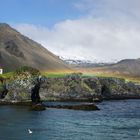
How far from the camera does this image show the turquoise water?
310 feet

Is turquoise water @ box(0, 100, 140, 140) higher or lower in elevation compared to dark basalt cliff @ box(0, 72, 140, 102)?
lower

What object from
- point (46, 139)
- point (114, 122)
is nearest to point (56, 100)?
point (114, 122)

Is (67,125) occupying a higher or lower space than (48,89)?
lower

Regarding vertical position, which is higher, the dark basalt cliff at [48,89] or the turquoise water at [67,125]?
the dark basalt cliff at [48,89]

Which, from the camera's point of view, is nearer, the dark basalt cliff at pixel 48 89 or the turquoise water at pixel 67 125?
the turquoise water at pixel 67 125

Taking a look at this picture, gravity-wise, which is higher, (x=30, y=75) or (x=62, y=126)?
(x=30, y=75)

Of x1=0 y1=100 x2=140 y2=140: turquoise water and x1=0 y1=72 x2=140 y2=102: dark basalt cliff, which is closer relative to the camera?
x1=0 y1=100 x2=140 y2=140: turquoise water

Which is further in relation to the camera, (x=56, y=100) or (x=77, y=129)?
(x=56, y=100)

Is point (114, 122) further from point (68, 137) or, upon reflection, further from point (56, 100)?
point (56, 100)

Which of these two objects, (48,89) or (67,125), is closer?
(67,125)

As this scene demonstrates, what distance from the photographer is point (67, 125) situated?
363 ft

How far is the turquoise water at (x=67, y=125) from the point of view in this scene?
94500 millimetres

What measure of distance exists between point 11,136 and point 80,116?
126ft

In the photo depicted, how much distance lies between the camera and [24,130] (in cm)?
10131
